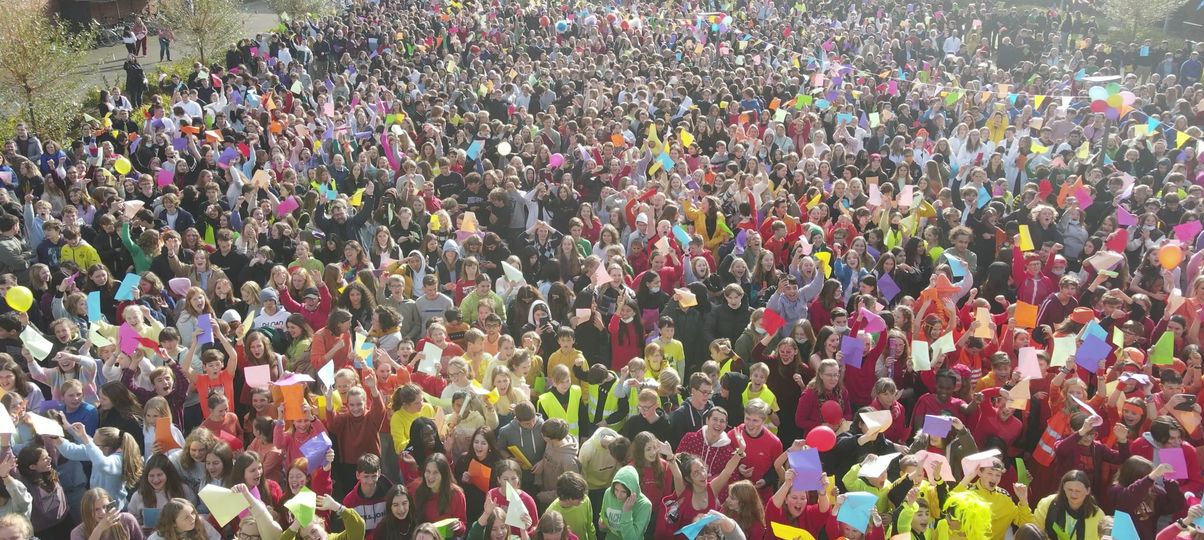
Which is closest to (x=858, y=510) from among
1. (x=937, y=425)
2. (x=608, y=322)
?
(x=937, y=425)

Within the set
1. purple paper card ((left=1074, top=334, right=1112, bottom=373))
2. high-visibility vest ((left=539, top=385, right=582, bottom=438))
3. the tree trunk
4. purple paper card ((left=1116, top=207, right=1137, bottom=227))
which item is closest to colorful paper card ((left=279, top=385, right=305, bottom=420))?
high-visibility vest ((left=539, top=385, right=582, bottom=438))

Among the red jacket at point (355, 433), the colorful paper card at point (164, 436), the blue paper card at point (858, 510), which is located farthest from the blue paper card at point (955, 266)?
the colorful paper card at point (164, 436)

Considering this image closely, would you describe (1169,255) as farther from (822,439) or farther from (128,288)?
(128,288)

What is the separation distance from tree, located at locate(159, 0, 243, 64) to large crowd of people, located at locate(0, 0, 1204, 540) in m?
8.66

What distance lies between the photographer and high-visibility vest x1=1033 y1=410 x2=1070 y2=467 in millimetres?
6652

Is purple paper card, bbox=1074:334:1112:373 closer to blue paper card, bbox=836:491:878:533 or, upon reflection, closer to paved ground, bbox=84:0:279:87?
blue paper card, bbox=836:491:878:533

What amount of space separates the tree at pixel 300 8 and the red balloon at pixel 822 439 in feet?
98.0

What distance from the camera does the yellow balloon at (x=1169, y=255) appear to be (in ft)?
30.0

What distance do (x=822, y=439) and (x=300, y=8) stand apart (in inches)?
1218

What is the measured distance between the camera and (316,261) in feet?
32.0

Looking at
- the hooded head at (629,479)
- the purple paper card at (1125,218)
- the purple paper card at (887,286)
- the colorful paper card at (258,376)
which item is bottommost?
the purple paper card at (887,286)

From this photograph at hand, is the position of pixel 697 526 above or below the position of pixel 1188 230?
above

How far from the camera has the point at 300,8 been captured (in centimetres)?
3319

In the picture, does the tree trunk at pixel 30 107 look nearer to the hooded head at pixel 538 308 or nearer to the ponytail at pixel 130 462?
the hooded head at pixel 538 308
